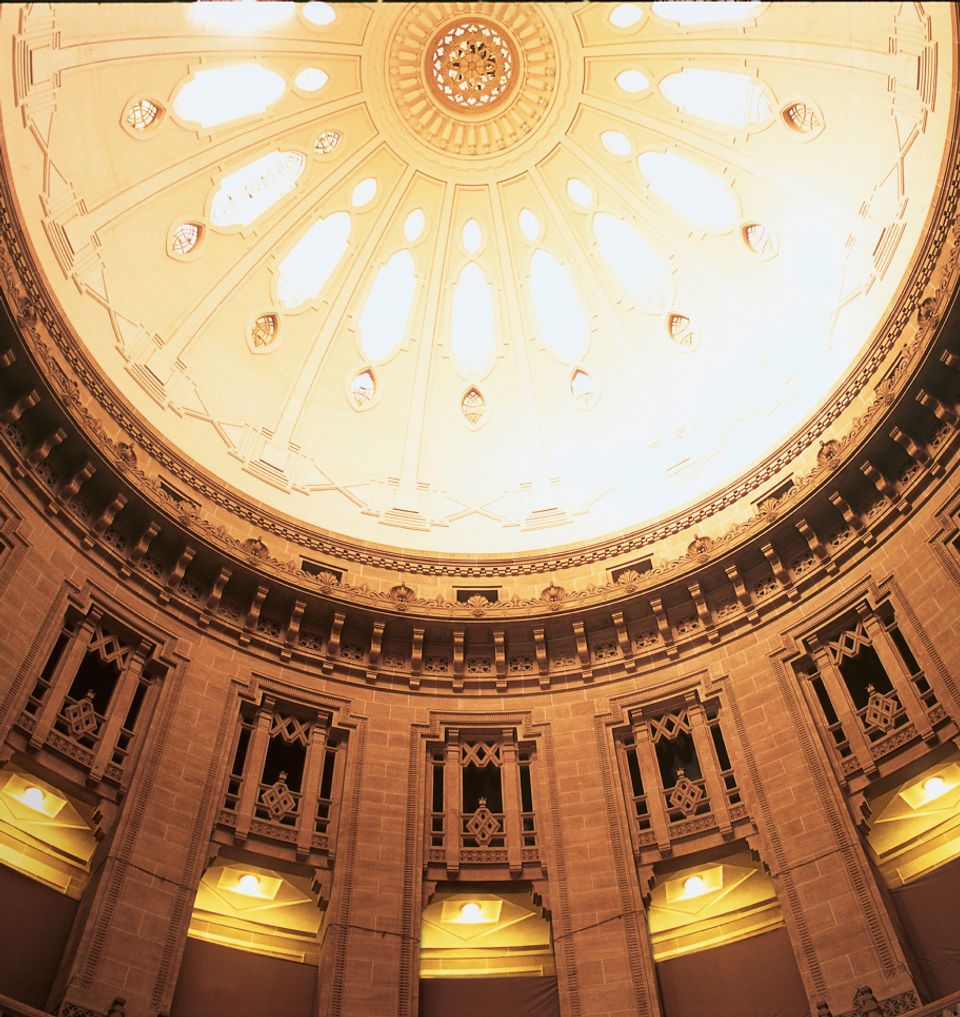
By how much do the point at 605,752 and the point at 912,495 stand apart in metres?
7.99

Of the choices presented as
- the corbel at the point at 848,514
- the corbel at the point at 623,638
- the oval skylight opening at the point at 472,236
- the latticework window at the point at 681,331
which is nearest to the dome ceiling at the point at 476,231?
the oval skylight opening at the point at 472,236

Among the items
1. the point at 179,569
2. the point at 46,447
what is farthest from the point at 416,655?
the point at 46,447

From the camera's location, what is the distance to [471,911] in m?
19.8

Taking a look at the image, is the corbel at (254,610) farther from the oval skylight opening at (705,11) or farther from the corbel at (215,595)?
the oval skylight opening at (705,11)

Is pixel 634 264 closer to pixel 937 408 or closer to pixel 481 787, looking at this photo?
pixel 937 408

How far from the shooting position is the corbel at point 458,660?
22203 mm

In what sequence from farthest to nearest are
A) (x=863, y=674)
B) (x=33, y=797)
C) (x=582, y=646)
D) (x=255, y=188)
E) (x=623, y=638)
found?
1. (x=255, y=188)
2. (x=582, y=646)
3. (x=623, y=638)
4. (x=863, y=674)
5. (x=33, y=797)

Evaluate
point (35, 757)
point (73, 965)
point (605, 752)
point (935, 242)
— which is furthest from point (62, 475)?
point (935, 242)

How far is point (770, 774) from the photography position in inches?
733

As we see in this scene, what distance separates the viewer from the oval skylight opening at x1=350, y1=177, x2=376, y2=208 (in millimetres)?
30984

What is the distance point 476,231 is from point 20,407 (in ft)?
58.4

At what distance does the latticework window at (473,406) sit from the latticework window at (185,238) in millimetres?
8891

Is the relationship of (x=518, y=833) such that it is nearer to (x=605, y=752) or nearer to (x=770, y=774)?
(x=605, y=752)

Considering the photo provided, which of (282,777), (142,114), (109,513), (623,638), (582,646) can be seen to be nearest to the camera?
(282,777)
